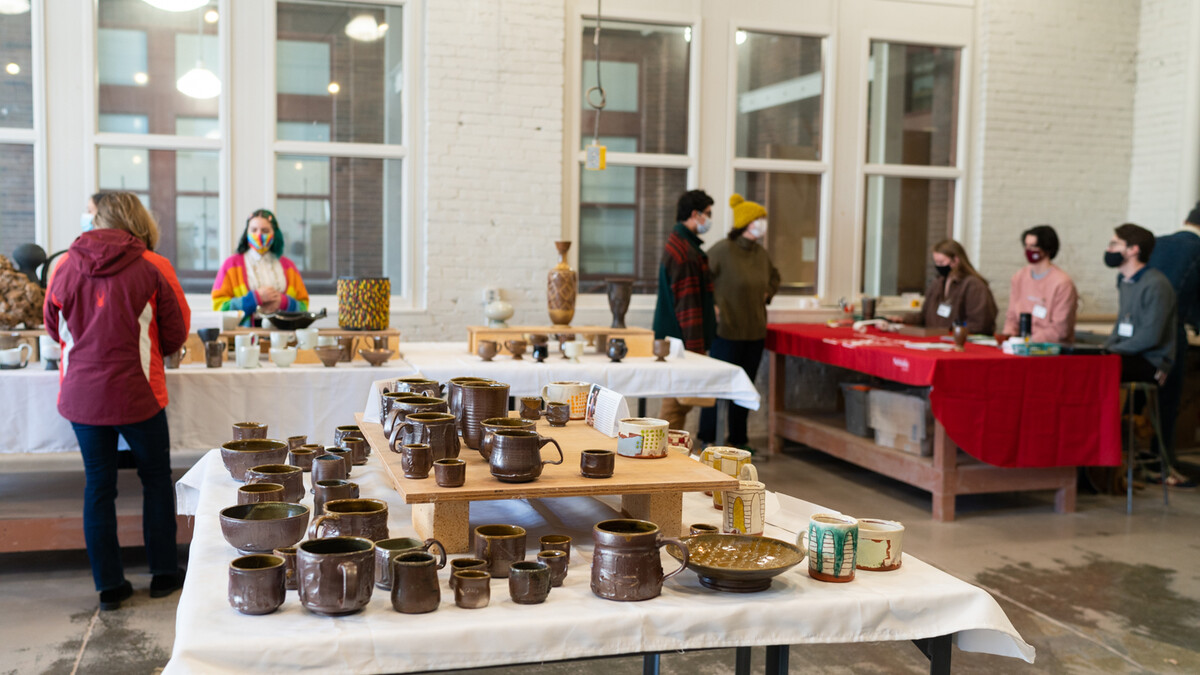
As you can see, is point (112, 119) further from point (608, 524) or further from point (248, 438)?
point (608, 524)

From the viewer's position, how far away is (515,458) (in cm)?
188

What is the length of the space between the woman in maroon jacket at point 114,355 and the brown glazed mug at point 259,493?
68.8 inches

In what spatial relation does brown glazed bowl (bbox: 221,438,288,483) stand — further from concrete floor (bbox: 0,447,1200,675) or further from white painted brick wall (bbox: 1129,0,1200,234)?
white painted brick wall (bbox: 1129,0,1200,234)

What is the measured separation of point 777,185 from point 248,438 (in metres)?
5.53

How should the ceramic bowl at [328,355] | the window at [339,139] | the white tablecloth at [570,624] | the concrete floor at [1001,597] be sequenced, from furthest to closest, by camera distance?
the window at [339,139] < the ceramic bowl at [328,355] < the concrete floor at [1001,597] < the white tablecloth at [570,624]

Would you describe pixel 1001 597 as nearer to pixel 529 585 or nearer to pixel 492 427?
pixel 492 427

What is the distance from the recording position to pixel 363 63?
6.58 meters

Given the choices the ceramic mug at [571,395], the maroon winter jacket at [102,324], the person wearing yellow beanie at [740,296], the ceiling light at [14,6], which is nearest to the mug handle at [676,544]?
the ceramic mug at [571,395]

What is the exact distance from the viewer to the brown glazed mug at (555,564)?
1.71 m

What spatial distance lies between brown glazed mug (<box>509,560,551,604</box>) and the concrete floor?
161cm

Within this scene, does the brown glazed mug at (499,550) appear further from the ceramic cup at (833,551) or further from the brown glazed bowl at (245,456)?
the brown glazed bowl at (245,456)

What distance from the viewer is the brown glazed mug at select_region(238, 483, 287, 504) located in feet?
6.52

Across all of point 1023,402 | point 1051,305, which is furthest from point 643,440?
point 1051,305

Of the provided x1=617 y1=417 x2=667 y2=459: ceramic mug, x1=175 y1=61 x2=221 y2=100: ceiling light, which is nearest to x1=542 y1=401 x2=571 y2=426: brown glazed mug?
x1=617 y1=417 x2=667 y2=459: ceramic mug
